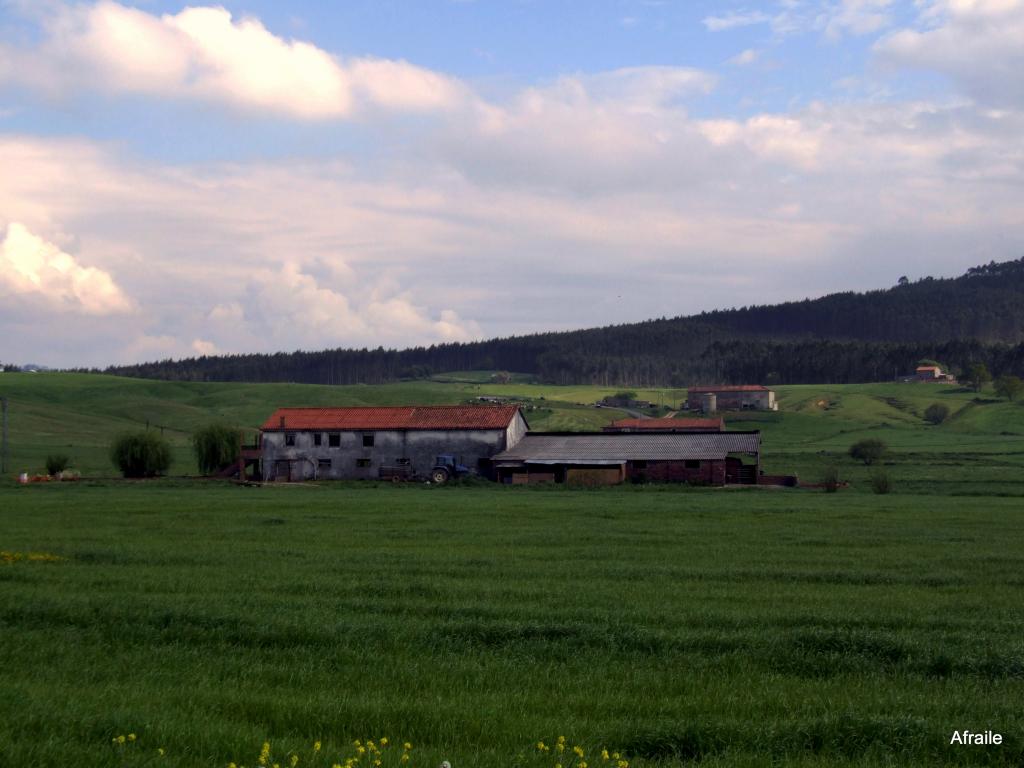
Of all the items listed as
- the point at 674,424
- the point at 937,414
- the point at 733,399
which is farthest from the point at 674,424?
the point at 733,399

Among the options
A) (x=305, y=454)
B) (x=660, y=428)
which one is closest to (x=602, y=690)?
(x=305, y=454)

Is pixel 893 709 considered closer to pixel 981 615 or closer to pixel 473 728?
pixel 473 728

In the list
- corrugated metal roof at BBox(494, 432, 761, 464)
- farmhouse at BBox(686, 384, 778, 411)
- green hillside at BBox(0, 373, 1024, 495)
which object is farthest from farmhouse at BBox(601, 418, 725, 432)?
farmhouse at BBox(686, 384, 778, 411)

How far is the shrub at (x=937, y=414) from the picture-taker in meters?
150

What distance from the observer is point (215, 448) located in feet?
266

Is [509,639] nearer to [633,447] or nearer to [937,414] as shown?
[633,447]

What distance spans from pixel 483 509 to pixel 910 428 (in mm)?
110945

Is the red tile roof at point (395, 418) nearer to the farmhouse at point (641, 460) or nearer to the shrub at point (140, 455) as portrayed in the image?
the farmhouse at point (641, 460)

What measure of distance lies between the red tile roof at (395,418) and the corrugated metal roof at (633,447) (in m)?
2.92

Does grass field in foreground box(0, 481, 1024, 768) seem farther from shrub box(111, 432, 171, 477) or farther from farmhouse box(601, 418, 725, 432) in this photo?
farmhouse box(601, 418, 725, 432)

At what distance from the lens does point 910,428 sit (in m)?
141

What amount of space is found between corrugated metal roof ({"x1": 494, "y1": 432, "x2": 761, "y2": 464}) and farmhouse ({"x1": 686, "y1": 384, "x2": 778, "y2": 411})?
101400 mm

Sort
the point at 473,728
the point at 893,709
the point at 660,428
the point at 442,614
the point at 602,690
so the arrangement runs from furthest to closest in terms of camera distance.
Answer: the point at 660,428 → the point at 442,614 → the point at 602,690 → the point at 893,709 → the point at 473,728

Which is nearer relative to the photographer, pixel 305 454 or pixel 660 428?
pixel 305 454
